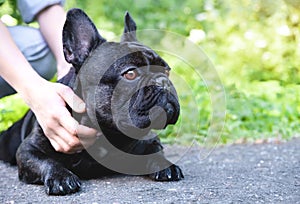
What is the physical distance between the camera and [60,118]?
3.10 m

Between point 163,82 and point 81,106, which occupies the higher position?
point 163,82

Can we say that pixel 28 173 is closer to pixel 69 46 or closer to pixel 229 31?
pixel 69 46

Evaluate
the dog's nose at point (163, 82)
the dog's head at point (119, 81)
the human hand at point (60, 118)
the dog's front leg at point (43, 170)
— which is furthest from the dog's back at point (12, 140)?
the dog's nose at point (163, 82)

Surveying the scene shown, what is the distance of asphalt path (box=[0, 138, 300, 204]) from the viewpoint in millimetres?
2924

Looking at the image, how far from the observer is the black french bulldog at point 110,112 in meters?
3.04

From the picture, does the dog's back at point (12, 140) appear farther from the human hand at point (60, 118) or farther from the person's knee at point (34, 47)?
the human hand at point (60, 118)

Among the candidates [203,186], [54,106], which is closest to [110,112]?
[54,106]

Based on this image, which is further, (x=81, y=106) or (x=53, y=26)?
(x=53, y=26)

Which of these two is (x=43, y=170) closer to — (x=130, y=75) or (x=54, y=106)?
(x=54, y=106)

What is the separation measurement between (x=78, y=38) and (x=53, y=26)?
874mm

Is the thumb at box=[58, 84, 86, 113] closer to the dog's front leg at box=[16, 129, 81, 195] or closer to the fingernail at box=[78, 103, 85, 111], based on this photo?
the fingernail at box=[78, 103, 85, 111]

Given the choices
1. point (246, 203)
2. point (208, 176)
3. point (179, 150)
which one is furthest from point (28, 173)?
point (179, 150)

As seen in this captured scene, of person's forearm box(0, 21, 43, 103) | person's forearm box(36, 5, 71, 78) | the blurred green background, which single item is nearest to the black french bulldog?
person's forearm box(0, 21, 43, 103)

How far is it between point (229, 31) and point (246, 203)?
215 inches
